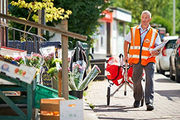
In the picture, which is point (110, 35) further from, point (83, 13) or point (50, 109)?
point (50, 109)

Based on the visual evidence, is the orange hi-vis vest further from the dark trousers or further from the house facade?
the house facade

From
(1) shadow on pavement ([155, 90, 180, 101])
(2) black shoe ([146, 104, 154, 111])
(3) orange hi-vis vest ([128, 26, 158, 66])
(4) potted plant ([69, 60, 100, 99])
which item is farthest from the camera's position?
(1) shadow on pavement ([155, 90, 180, 101])

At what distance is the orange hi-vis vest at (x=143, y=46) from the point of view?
401 inches

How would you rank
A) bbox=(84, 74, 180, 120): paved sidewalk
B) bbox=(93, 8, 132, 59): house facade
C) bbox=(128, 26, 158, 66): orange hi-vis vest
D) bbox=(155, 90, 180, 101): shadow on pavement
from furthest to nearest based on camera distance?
1. bbox=(93, 8, 132, 59): house facade
2. bbox=(155, 90, 180, 101): shadow on pavement
3. bbox=(128, 26, 158, 66): orange hi-vis vest
4. bbox=(84, 74, 180, 120): paved sidewalk

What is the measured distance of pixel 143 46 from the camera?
10.2 metres

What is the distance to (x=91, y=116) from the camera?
8.73m

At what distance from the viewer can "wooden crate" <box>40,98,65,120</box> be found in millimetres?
7039

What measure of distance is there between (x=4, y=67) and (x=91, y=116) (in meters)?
2.56

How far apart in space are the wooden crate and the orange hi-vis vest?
3.46 meters

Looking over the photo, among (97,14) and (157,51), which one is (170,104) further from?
(97,14)

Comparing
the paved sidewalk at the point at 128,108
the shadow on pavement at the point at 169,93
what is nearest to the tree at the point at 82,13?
the paved sidewalk at the point at 128,108

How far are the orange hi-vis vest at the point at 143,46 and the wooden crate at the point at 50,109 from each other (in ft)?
11.4

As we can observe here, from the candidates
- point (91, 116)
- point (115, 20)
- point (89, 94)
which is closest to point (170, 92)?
point (89, 94)

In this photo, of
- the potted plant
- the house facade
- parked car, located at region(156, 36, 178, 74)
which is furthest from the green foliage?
the house facade
